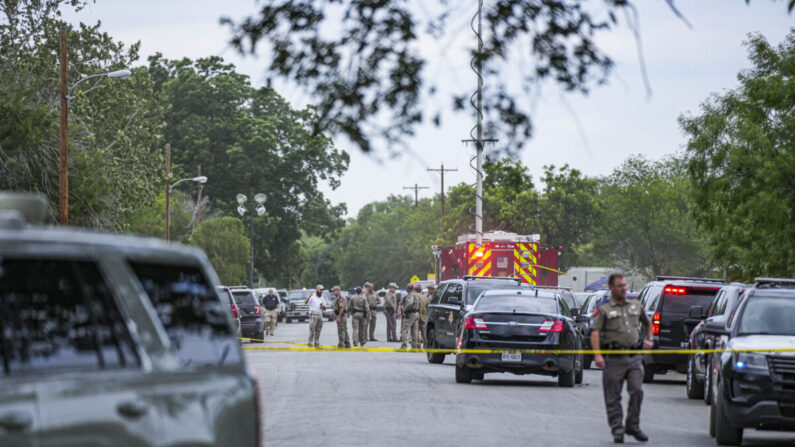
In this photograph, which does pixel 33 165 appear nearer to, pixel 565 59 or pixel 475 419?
pixel 475 419

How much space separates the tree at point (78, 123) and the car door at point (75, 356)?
3069 cm

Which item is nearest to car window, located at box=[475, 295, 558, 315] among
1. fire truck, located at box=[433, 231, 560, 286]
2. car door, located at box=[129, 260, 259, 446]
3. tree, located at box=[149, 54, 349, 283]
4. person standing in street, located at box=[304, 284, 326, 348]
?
person standing in street, located at box=[304, 284, 326, 348]

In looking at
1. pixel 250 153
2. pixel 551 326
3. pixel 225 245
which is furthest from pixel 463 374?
pixel 250 153

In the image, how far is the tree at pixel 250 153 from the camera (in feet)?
243

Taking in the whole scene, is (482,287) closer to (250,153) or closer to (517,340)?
(517,340)

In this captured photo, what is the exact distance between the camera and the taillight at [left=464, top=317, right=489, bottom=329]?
2116 cm

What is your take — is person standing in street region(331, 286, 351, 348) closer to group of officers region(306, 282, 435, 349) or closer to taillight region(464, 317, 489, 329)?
group of officers region(306, 282, 435, 349)

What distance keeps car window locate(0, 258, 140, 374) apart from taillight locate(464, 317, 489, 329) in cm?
1647

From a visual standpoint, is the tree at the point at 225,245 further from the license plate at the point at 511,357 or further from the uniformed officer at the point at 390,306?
the license plate at the point at 511,357

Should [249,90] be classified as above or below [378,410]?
above

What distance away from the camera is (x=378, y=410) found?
53.4 feet

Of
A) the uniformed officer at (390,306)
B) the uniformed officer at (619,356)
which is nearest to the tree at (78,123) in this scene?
the uniformed officer at (390,306)

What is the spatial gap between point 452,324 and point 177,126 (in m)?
50.2

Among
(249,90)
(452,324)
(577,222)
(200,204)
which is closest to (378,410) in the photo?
(452,324)
